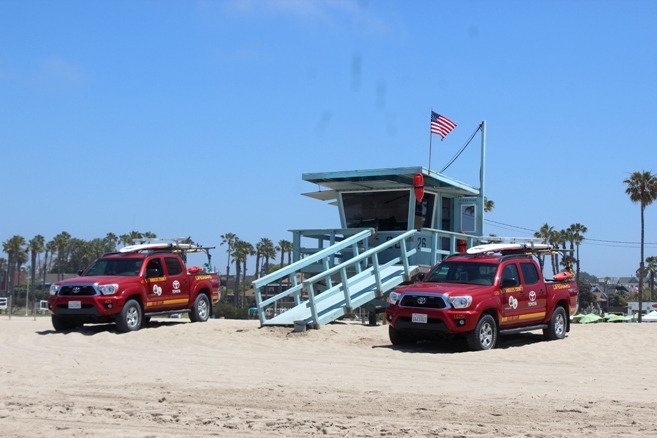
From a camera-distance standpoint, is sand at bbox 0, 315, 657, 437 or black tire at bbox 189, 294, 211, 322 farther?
black tire at bbox 189, 294, 211, 322

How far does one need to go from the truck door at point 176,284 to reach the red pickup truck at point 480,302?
19.3 feet

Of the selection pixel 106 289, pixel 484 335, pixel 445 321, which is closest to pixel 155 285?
pixel 106 289

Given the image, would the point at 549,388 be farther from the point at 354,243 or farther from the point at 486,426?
the point at 354,243

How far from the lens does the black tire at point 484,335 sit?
15695 mm

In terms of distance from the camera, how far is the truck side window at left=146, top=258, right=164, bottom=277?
20.1 metres

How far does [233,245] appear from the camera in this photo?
9138 cm

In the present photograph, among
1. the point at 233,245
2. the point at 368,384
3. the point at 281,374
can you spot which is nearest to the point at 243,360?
the point at 281,374

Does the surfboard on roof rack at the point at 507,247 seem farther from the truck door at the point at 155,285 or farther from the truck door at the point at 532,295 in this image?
the truck door at the point at 155,285

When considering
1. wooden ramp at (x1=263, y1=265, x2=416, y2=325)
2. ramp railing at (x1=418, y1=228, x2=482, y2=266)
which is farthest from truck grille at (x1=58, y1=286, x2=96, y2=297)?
ramp railing at (x1=418, y1=228, x2=482, y2=266)

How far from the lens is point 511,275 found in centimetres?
1709

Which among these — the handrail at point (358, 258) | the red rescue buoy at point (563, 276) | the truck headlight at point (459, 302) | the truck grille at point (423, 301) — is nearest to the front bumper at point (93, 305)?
the handrail at point (358, 258)

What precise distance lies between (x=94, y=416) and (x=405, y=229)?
16.1 meters

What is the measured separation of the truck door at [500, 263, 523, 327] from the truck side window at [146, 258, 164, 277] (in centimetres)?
763

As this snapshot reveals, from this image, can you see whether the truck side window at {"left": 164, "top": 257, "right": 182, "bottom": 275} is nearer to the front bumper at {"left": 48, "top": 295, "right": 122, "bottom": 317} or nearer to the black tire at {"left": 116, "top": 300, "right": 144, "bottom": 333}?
the black tire at {"left": 116, "top": 300, "right": 144, "bottom": 333}
